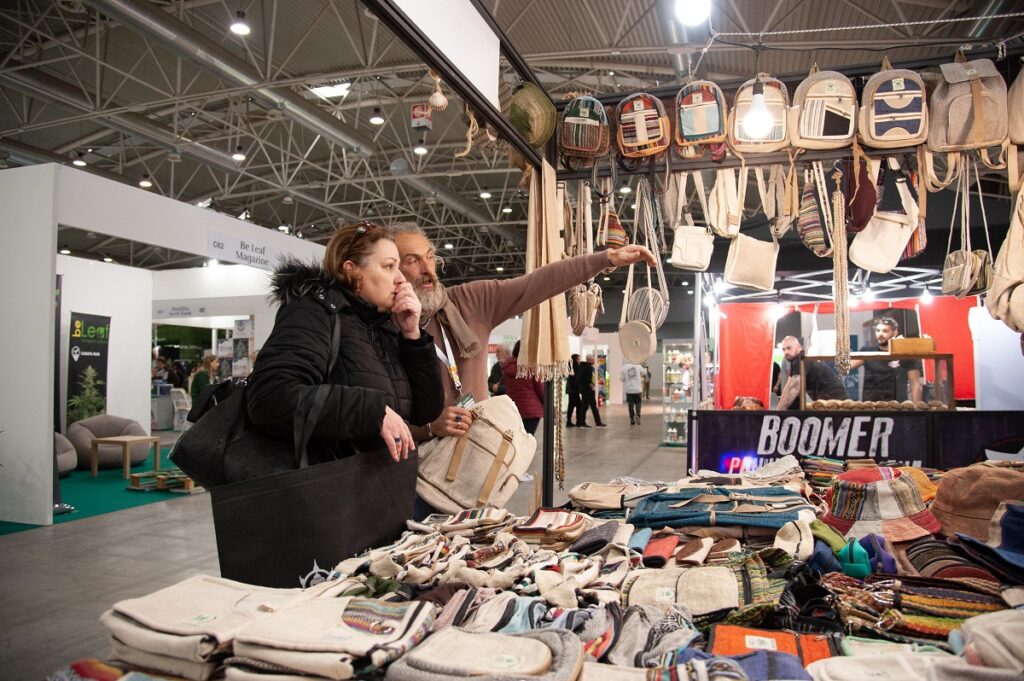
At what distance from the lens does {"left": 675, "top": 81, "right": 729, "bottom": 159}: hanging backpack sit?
3.06m

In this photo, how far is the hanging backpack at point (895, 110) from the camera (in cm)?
294

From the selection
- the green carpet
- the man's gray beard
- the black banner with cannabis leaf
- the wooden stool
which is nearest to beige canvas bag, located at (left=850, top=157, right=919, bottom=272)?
the man's gray beard

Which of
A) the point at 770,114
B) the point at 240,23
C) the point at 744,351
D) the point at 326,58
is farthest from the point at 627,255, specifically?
the point at 744,351

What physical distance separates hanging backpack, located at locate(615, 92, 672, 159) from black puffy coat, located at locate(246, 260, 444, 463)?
2.01 meters

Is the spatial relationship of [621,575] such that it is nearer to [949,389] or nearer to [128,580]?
[128,580]

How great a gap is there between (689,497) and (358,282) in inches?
47.9

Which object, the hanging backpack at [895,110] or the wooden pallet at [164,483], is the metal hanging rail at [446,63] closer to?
the hanging backpack at [895,110]

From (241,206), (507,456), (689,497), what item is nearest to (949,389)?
(689,497)

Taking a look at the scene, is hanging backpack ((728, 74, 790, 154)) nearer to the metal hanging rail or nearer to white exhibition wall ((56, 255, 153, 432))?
the metal hanging rail

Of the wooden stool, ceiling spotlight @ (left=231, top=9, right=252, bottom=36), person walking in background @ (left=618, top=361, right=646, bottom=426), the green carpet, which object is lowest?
the green carpet

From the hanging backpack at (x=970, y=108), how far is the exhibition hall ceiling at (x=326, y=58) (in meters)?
1.73

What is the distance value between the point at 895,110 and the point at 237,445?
3095mm

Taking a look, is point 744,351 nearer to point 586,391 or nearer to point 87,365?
point 586,391

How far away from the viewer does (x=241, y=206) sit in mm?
17953
